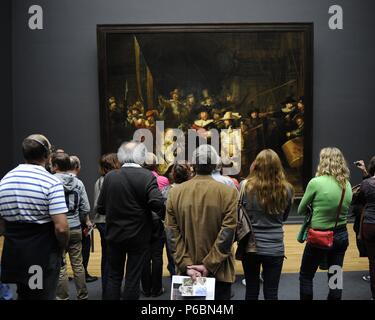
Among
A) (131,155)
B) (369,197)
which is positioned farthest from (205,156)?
(369,197)

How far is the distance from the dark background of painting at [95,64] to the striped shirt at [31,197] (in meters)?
8.07

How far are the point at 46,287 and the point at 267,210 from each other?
78.8 inches

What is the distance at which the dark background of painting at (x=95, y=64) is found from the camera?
11.7m

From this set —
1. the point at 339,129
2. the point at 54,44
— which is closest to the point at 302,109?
the point at 339,129

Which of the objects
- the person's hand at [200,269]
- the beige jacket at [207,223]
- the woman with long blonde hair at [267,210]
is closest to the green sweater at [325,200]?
the woman with long blonde hair at [267,210]

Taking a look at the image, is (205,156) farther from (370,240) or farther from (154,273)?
(154,273)

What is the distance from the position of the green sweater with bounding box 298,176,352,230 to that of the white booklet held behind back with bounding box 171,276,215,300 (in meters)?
1.58

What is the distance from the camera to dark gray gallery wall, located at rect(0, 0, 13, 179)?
36.5 feet

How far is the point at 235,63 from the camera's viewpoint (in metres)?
11.6

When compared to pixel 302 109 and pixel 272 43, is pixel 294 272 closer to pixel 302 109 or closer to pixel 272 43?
pixel 302 109

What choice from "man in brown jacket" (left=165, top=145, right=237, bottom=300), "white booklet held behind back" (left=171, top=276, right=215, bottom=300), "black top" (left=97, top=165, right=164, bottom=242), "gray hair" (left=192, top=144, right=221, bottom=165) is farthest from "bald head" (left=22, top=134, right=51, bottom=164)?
"white booklet held behind back" (left=171, top=276, right=215, bottom=300)

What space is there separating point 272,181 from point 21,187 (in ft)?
7.05

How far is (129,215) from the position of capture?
4.66 meters

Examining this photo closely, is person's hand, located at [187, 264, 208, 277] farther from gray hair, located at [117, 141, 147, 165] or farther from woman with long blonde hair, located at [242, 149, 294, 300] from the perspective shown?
gray hair, located at [117, 141, 147, 165]
